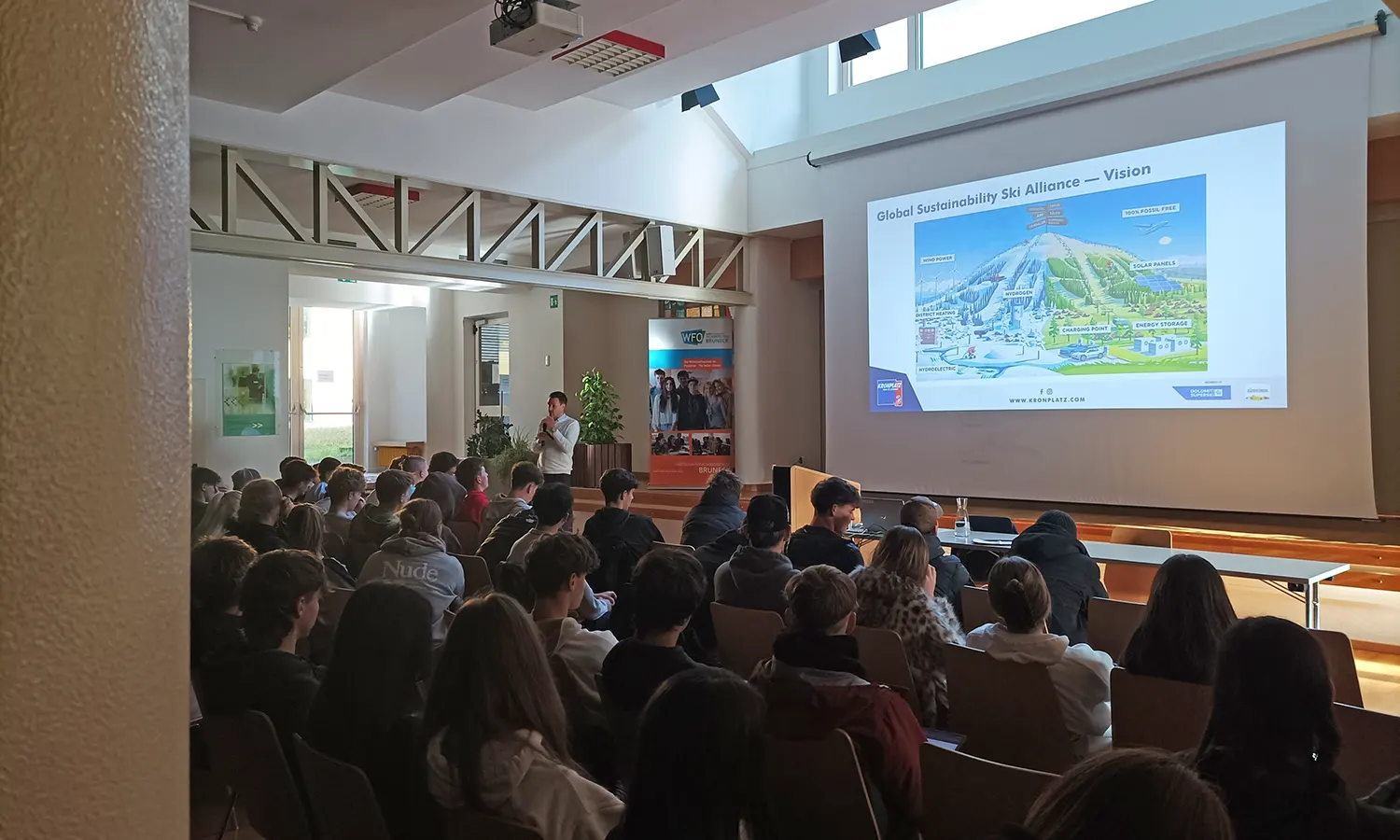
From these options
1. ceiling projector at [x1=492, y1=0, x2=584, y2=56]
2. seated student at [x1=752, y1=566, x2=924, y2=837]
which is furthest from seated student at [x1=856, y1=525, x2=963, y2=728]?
ceiling projector at [x1=492, y1=0, x2=584, y2=56]

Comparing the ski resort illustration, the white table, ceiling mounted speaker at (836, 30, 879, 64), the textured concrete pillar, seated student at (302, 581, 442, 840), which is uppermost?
ceiling mounted speaker at (836, 30, 879, 64)

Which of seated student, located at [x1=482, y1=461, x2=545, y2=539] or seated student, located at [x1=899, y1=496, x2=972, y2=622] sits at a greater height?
seated student, located at [x1=482, y1=461, x2=545, y2=539]

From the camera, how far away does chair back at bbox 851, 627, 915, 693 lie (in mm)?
2883

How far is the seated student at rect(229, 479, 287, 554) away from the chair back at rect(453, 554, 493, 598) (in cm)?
76

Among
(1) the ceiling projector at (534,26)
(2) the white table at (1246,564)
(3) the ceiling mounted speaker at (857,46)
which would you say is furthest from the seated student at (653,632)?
(3) the ceiling mounted speaker at (857,46)

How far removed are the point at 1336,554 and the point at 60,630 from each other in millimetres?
7326

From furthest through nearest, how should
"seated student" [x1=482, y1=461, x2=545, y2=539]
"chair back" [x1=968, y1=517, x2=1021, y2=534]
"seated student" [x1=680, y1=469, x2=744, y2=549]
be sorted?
"chair back" [x1=968, y1=517, x2=1021, y2=534], "seated student" [x1=482, y1=461, x2=545, y2=539], "seated student" [x1=680, y1=469, x2=744, y2=549]

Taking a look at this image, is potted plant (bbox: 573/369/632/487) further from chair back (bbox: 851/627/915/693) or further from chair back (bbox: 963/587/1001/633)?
chair back (bbox: 851/627/915/693)

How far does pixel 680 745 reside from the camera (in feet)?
4.58

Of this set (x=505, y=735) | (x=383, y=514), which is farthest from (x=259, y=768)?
(x=383, y=514)

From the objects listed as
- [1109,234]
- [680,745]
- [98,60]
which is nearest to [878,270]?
[1109,234]

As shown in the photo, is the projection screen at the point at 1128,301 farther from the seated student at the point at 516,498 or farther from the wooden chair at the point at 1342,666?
the seated student at the point at 516,498

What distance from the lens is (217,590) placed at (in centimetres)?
277

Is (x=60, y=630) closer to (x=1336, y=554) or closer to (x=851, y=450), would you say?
(x=1336, y=554)
